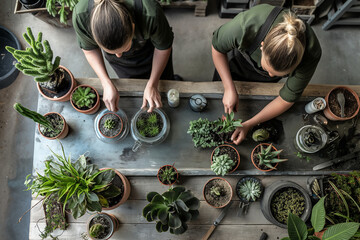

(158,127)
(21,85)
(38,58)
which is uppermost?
(38,58)

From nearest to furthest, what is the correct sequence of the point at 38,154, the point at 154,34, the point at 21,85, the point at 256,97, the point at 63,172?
the point at 63,172
the point at 154,34
the point at 38,154
the point at 256,97
the point at 21,85

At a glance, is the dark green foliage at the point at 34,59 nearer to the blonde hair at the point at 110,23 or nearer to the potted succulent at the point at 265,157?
the blonde hair at the point at 110,23

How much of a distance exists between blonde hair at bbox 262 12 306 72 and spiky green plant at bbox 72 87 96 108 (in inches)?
41.0

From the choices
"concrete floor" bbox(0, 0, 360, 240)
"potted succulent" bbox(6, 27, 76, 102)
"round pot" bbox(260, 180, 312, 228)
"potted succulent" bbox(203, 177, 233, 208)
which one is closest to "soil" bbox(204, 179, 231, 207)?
"potted succulent" bbox(203, 177, 233, 208)

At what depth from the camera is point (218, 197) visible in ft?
4.86

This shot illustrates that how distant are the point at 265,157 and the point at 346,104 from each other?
68 centimetres

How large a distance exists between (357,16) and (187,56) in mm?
1996

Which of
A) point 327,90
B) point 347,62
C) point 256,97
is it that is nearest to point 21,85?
point 256,97

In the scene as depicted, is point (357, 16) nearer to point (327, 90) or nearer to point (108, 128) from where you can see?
point (327, 90)

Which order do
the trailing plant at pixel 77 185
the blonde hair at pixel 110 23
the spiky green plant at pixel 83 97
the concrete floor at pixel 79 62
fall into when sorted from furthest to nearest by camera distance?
the concrete floor at pixel 79 62 < the spiky green plant at pixel 83 97 < the trailing plant at pixel 77 185 < the blonde hair at pixel 110 23

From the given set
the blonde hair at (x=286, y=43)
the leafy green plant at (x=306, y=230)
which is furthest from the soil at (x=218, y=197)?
the blonde hair at (x=286, y=43)

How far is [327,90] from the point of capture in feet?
5.43

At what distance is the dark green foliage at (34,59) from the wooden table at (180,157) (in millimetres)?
279

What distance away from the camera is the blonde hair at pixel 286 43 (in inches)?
43.4
